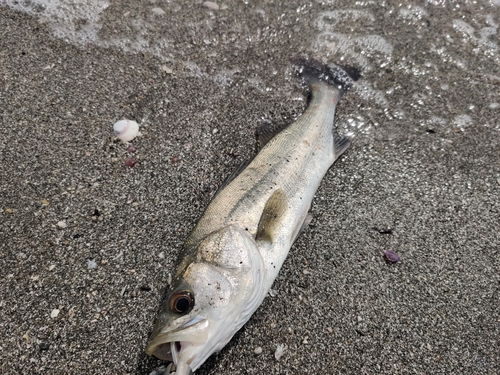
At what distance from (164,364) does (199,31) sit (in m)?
3.88

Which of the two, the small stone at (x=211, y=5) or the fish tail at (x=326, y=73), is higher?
the small stone at (x=211, y=5)

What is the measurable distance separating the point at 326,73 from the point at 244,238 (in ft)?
8.67

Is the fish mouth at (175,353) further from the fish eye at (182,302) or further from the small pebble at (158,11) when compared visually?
the small pebble at (158,11)

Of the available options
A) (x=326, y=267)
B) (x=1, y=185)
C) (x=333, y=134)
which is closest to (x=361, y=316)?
(x=326, y=267)

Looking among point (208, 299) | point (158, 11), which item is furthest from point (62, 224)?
point (158, 11)

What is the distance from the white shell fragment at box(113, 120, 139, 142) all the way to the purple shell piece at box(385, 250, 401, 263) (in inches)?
105

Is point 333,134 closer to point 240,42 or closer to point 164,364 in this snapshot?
point 240,42

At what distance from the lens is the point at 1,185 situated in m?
3.23

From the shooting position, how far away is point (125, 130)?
12.1 feet

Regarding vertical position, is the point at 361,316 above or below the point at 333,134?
below

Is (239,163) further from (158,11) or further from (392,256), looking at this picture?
(158,11)

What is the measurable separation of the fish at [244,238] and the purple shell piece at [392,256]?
0.73 m

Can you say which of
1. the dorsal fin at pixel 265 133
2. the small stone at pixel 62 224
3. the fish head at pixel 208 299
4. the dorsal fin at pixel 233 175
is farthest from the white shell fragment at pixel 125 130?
the fish head at pixel 208 299

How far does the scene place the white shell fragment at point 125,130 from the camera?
368 cm
